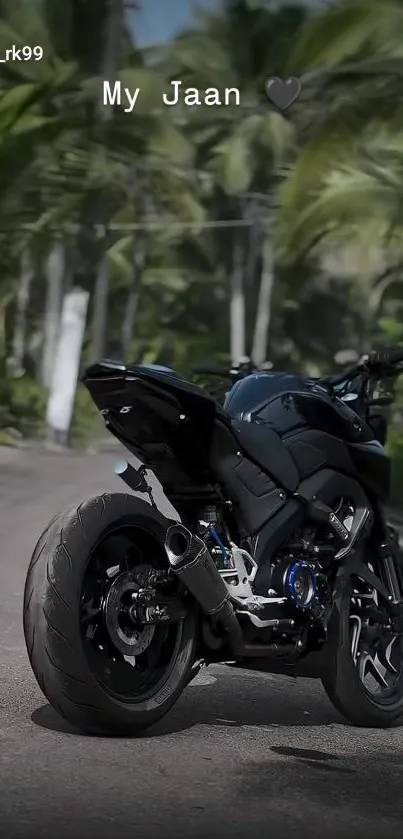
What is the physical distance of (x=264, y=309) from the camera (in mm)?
30922

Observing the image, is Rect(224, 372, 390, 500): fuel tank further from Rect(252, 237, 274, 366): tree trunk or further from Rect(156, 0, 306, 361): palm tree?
Rect(252, 237, 274, 366): tree trunk

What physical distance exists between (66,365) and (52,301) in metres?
1.80

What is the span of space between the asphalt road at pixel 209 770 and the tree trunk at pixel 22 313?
21.7 m

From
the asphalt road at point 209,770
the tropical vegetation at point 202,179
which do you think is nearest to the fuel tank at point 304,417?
the asphalt road at point 209,770

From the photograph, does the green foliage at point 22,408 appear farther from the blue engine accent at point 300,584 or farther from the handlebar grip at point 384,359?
the blue engine accent at point 300,584

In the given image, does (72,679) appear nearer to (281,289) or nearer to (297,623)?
(297,623)

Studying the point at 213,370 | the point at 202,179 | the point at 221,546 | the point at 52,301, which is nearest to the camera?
the point at 221,546

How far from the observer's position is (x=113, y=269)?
95.1 ft

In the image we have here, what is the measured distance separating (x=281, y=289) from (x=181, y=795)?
31.6 m

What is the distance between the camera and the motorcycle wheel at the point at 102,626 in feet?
16.1

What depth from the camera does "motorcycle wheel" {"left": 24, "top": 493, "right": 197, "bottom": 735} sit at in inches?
193

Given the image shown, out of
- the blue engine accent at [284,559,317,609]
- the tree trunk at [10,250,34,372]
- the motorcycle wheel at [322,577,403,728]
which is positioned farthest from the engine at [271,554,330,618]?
the tree trunk at [10,250,34,372]

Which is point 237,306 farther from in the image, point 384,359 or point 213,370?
point 384,359

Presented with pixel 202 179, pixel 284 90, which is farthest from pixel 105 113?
pixel 284 90
